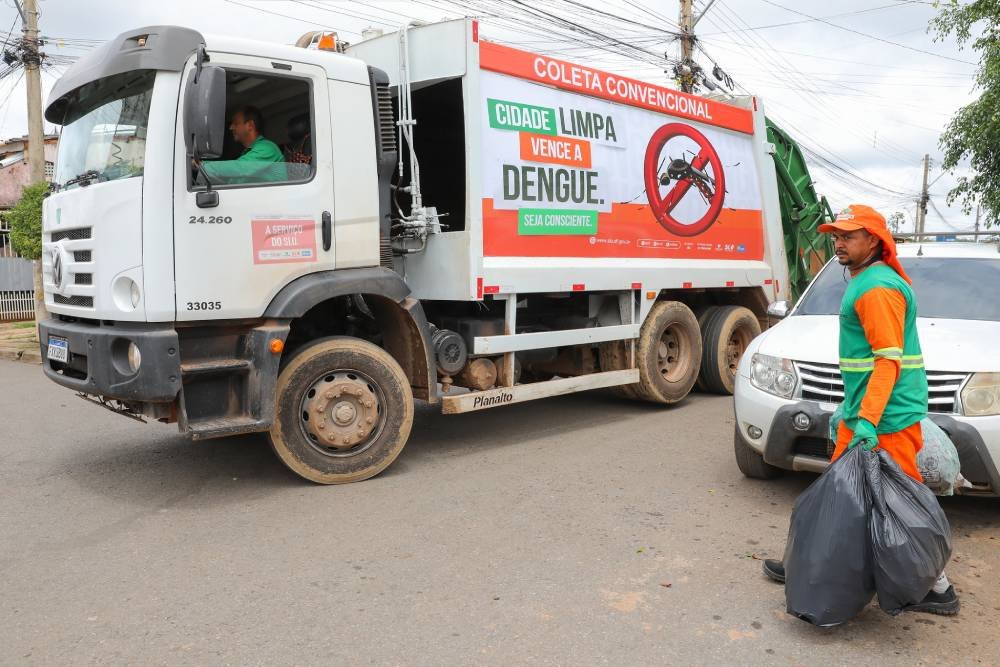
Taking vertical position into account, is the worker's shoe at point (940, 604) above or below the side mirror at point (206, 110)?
below

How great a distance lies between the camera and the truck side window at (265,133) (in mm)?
4859

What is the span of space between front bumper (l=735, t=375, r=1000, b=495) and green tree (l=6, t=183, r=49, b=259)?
11484mm

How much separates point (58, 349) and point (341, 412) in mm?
1834

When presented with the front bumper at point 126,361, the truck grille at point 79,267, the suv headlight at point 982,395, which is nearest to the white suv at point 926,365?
the suv headlight at point 982,395

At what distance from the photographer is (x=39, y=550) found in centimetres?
416

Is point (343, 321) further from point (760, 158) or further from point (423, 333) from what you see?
point (760, 158)

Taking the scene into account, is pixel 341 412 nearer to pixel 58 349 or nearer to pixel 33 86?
pixel 58 349

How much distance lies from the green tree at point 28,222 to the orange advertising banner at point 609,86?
9.40 metres

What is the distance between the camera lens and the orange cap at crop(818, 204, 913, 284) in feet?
10.9

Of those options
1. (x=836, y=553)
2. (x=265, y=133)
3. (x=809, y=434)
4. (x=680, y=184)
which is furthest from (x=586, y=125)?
(x=836, y=553)

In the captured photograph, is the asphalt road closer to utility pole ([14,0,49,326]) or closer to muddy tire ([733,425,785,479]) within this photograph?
muddy tire ([733,425,785,479])

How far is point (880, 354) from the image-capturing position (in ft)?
10.6

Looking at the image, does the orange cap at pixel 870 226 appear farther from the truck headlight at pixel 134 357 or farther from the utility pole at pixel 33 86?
the utility pole at pixel 33 86

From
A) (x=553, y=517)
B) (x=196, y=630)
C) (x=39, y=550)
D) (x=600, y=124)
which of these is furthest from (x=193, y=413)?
(x=600, y=124)
